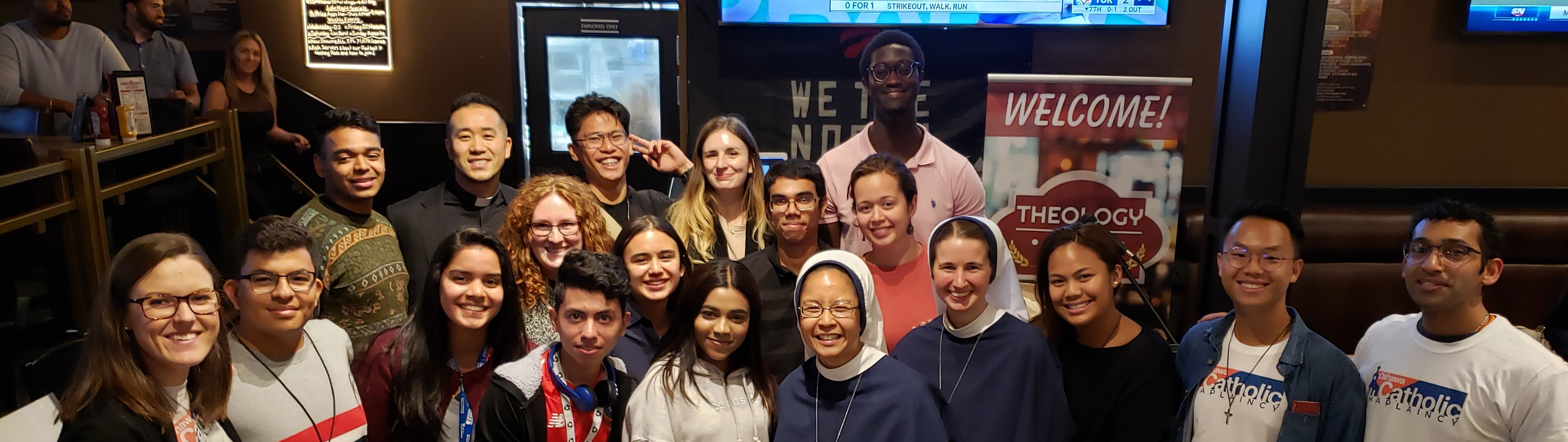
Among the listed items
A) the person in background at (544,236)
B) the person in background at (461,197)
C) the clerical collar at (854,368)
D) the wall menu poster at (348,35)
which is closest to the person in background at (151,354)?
the person in background at (544,236)

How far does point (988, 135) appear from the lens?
4.36 metres

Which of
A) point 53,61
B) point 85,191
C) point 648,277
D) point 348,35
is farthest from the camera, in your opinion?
point 348,35

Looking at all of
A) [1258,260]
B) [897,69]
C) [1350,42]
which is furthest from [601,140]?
[1350,42]

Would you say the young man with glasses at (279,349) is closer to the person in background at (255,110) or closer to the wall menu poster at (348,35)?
the person in background at (255,110)

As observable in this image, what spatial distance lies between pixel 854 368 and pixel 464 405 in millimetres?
1053

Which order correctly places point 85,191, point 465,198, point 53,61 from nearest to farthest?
point 465,198
point 85,191
point 53,61

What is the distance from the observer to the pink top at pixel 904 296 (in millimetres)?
2840

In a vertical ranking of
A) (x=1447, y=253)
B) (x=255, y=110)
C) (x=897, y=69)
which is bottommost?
(x=1447, y=253)

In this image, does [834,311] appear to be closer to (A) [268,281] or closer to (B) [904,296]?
(B) [904,296]

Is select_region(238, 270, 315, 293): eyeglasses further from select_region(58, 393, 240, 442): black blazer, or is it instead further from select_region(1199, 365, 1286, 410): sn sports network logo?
select_region(1199, 365, 1286, 410): sn sports network logo

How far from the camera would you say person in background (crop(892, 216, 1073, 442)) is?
7.76 ft

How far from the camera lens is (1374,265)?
5.55 m

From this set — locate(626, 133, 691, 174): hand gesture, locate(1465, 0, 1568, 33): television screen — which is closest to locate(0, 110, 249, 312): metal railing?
locate(626, 133, 691, 174): hand gesture

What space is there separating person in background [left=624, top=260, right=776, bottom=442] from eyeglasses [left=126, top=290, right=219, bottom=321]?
993 mm
